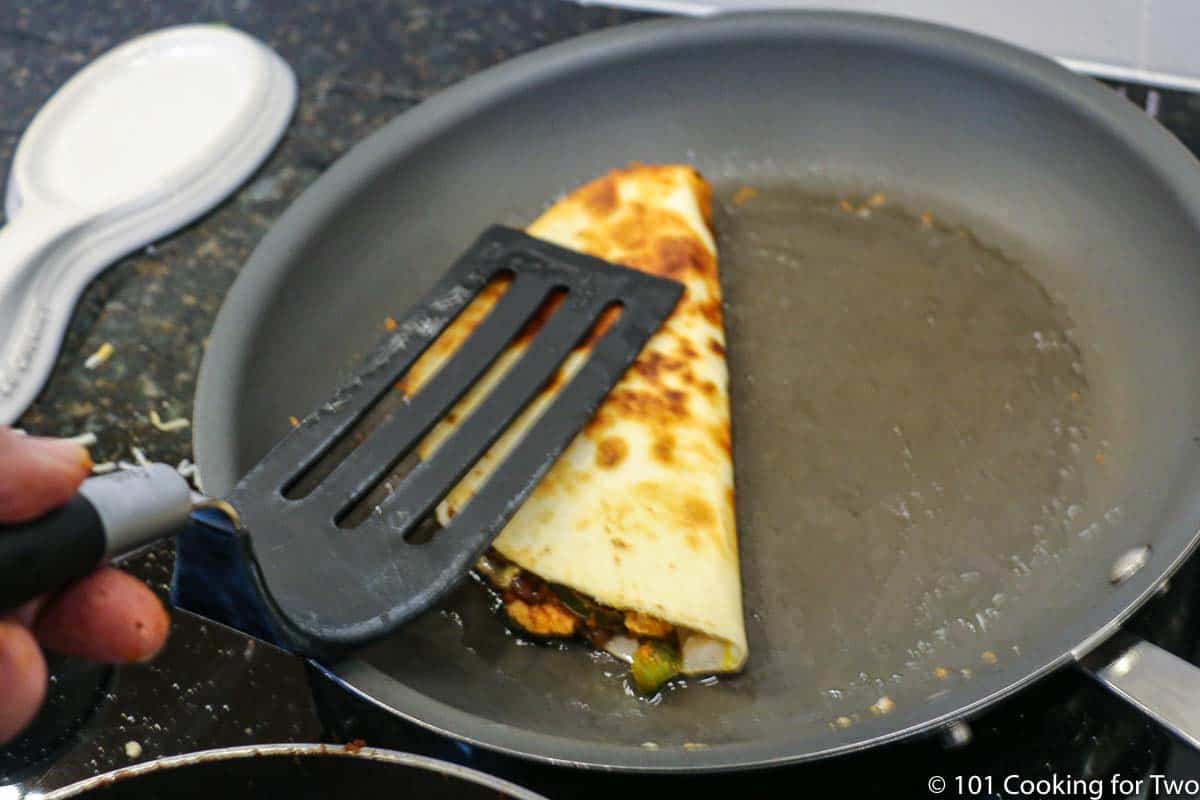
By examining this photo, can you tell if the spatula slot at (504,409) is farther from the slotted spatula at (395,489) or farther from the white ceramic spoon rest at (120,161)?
the white ceramic spoon rest at (120,161)

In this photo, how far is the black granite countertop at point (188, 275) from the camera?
35.0 inches

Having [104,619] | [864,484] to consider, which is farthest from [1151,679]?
[104,619]

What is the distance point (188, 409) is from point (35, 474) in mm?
697

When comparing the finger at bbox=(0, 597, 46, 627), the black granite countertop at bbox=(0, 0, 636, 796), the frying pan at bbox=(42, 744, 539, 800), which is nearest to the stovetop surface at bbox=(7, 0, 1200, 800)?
the black granite countertop at bbox=(0, 0, 636, 796)

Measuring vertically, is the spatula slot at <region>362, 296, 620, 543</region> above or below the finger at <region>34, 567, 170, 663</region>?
below

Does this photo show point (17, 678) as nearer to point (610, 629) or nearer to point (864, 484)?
point (610, 629)

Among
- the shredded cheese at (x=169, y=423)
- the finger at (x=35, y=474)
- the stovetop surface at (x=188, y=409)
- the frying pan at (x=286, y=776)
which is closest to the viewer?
the finger at (x=35, y=474)

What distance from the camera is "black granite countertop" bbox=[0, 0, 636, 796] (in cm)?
89

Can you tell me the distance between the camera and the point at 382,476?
0.91 metres

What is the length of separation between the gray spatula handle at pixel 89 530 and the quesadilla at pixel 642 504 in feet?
1.37

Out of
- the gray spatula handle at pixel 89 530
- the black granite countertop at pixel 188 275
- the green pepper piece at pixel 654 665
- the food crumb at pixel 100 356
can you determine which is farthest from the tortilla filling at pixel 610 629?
the food crumb at pixel 100 356

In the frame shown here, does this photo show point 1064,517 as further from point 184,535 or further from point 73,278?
point 73,278

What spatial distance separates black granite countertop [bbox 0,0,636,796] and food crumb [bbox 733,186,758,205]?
408 mm

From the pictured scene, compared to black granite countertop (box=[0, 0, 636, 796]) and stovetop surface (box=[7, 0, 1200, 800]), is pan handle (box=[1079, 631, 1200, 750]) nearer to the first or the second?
stovetop surface (box=[7, 0, 1200, 800])
